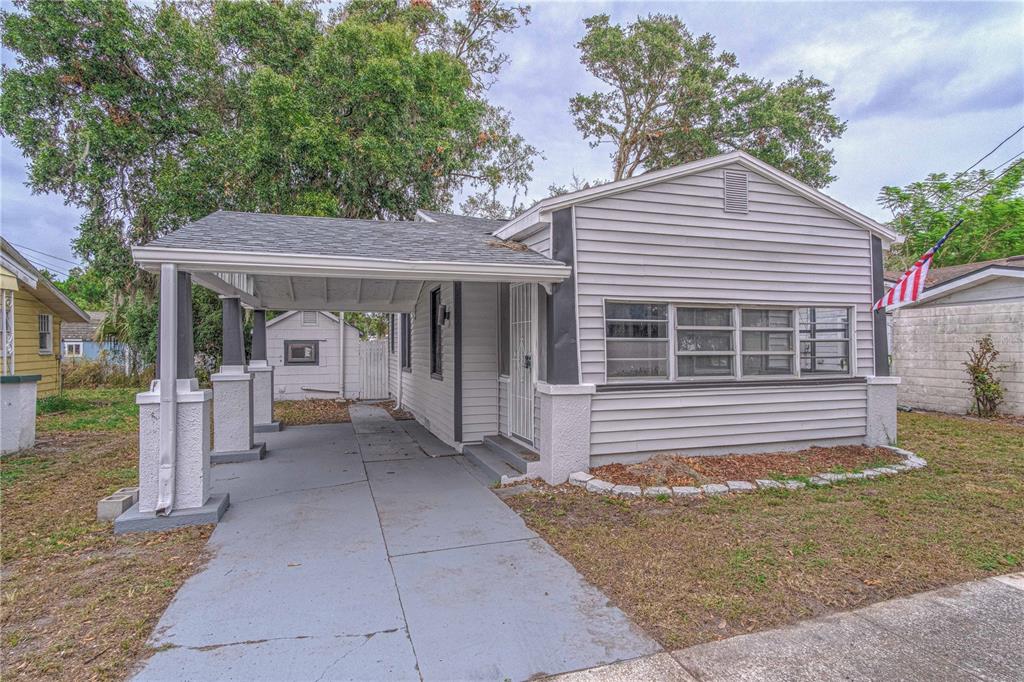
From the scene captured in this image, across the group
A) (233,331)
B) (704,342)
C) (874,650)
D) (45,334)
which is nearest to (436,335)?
(233,331)

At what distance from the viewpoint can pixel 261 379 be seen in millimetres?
8984

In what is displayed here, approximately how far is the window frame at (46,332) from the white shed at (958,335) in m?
19.5

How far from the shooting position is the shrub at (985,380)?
30.9 ft

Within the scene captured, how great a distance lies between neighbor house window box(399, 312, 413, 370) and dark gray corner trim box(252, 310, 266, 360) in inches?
119

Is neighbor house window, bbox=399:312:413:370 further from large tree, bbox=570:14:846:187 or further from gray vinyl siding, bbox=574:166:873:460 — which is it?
large tree, bbox=570:14:846:187

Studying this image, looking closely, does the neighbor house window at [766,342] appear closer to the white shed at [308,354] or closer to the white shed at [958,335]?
the white shed at [958,335]

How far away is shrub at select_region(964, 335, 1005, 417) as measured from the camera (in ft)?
30.9

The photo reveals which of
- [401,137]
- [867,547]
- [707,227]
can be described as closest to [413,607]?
[867,547]

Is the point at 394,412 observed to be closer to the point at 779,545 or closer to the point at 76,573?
the point at 76,573

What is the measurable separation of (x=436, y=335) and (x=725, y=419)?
15.3 ft

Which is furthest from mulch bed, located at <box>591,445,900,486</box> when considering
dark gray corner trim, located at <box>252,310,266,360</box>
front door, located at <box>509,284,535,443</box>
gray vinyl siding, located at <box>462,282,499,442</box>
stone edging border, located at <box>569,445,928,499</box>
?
dark gray corner trim, located at <box>252,310,266,360</box>

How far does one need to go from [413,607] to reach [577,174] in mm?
18836

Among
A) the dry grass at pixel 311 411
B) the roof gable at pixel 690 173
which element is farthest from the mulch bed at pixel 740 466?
the dry grass at pixel 311 411

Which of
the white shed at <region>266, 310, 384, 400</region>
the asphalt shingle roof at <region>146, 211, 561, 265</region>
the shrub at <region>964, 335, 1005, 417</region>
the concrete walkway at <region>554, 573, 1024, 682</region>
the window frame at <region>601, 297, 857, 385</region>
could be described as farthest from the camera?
the white shed at <region>266, 310, 384, 400</region>
